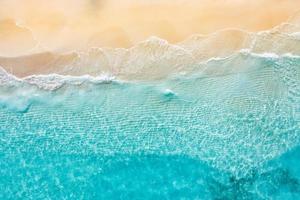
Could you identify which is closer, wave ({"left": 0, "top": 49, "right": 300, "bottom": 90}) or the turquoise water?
the turquoise water

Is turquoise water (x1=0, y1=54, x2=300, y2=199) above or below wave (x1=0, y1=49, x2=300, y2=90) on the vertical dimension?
below

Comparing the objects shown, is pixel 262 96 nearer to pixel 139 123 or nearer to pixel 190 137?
pixel 190 137

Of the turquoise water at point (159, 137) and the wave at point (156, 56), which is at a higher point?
the wave at point (156, 56)

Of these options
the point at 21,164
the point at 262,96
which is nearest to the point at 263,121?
the point at 262,96

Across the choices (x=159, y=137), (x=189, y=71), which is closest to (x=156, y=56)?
(x=189, y=71)

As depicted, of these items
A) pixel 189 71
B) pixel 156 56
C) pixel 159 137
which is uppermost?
pixel 156 56

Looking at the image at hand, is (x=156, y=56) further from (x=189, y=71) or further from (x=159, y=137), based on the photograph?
(x=159, y=137)

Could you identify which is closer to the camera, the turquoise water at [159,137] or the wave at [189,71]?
the turquoise water at [159,137]

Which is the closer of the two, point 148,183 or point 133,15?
point 148,183
